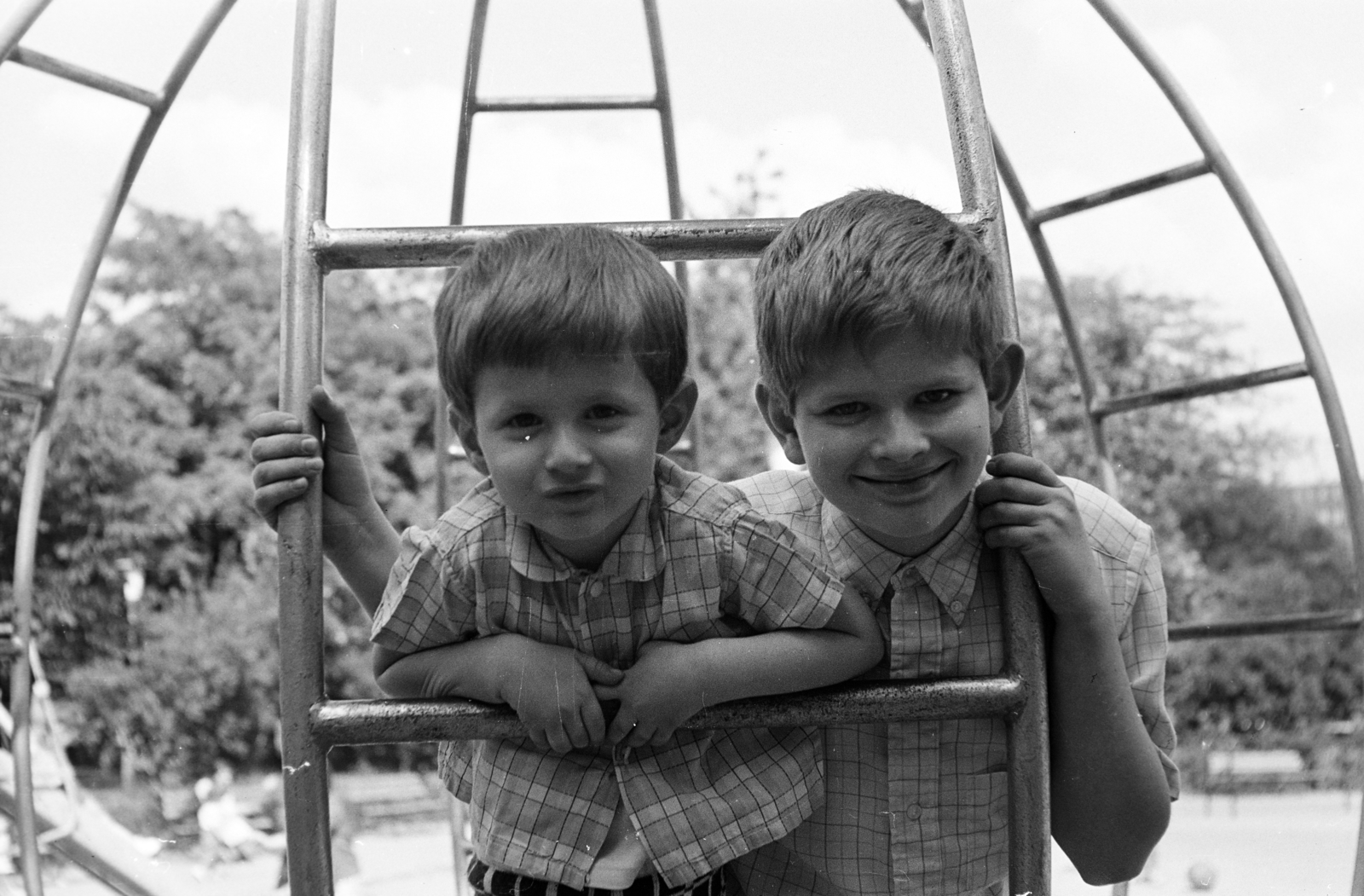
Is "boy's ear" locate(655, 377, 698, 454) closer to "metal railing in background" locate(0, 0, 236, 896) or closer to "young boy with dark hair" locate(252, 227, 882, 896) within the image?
"young boy with dark hair" locate(252, 227, 882, 896)

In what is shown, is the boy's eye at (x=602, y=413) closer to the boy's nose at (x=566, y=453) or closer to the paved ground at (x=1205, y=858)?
the boy's nose at (x=566, y=453)

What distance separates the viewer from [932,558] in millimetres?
959

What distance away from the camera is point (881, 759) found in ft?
3.26

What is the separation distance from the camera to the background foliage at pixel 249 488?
10.9 feet

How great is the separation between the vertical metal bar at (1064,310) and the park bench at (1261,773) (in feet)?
6.65

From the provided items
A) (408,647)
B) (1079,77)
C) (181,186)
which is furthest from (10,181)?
(408,647)

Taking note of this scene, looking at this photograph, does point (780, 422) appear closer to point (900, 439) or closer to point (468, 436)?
point (900, 439)

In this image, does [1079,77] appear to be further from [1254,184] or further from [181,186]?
[181,186]

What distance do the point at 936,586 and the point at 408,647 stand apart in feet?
1.28

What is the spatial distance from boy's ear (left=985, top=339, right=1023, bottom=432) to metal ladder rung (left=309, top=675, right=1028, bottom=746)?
0.18 meters

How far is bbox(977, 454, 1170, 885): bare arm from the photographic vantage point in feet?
2.84

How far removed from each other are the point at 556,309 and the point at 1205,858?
2.94 meters

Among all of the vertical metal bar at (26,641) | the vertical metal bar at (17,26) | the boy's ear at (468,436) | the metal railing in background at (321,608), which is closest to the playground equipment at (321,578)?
the metal railing in background at (321,608)

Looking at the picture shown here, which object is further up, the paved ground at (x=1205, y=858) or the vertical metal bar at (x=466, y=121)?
→ the vertical metal bar at (x=466, y=121)
